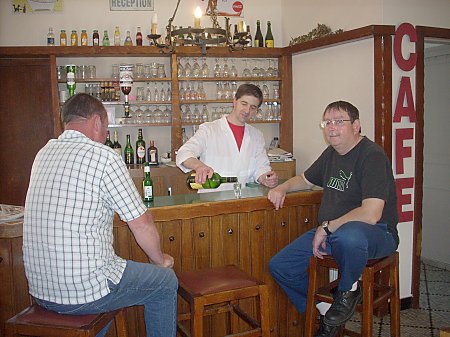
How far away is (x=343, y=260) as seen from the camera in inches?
100

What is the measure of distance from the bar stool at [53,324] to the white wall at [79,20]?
13.4ft

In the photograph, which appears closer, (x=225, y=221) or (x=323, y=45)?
(x=225, y=221)

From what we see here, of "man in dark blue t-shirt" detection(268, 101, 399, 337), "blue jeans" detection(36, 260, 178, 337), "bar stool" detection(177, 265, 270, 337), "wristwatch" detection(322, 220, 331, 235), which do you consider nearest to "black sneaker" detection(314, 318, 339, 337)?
"man in dark blue t-shirt" detection(268, 101, 399, 337)

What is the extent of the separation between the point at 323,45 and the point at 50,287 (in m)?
3.51

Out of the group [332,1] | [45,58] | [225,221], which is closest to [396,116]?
[332,1]

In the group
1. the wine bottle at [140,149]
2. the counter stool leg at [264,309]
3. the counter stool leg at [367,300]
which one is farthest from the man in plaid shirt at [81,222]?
the wine bottle at [140,149]

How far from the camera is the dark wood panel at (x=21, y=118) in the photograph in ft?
18.0

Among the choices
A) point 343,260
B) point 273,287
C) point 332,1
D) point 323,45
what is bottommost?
point 273,287

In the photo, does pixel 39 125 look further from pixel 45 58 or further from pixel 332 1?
pixel 332 1

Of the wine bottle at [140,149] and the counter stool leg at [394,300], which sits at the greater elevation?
the wine bottle at [140,149]

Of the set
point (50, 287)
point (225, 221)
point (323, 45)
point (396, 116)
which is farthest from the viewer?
point (323, 45)

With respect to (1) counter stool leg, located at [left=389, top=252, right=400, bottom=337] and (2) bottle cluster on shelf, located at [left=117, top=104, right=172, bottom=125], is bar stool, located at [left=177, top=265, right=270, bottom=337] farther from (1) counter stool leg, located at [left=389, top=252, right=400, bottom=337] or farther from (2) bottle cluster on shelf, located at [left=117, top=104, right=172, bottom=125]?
(2) bottle cluster on shelf, located at [left=117, top=104, right=172, bottom=125]

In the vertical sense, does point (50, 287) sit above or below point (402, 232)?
above

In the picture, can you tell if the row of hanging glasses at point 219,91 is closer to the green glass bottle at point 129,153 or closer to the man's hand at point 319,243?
the green glass bottle at point 129,153
